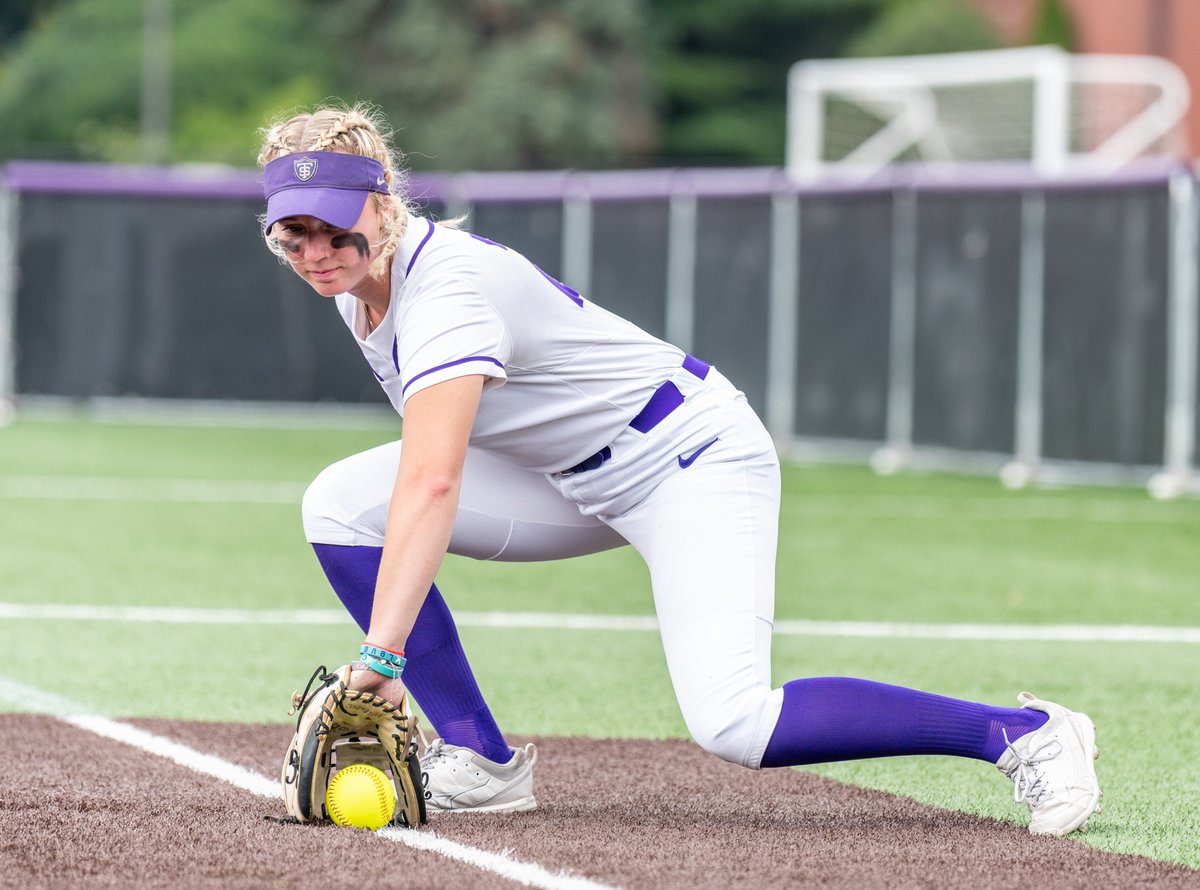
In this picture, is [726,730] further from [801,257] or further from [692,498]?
[801,257]

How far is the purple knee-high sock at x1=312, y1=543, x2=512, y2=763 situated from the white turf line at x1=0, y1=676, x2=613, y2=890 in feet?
1.31

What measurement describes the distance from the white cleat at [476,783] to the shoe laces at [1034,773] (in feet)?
3.73

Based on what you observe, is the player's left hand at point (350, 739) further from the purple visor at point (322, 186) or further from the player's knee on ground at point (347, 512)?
the purple visor at point (322, 186)

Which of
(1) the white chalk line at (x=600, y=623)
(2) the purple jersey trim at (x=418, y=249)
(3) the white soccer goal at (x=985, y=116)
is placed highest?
(3) the white soccer goal at (x=985, y=116)

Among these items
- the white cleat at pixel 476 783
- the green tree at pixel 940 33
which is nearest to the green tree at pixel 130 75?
the green tree at pixel 940 33

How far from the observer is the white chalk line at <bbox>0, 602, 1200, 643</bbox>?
7.75 m

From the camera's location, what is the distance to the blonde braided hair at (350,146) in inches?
163

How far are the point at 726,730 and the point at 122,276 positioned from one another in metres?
17.3

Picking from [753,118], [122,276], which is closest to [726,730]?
[122,276]

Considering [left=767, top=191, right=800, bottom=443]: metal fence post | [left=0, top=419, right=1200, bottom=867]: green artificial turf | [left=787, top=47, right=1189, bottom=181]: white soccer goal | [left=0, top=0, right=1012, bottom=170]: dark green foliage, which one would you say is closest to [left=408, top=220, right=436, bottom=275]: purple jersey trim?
[left=0, top=419, right=1200, bottom=867]: green artificial turf

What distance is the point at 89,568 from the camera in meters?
9.41

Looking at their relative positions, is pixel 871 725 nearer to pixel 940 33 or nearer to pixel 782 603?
pixel 782 603

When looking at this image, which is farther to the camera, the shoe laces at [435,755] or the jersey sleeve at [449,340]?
the shoe laces at [435,755]

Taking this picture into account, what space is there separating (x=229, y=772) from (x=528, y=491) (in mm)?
1112
